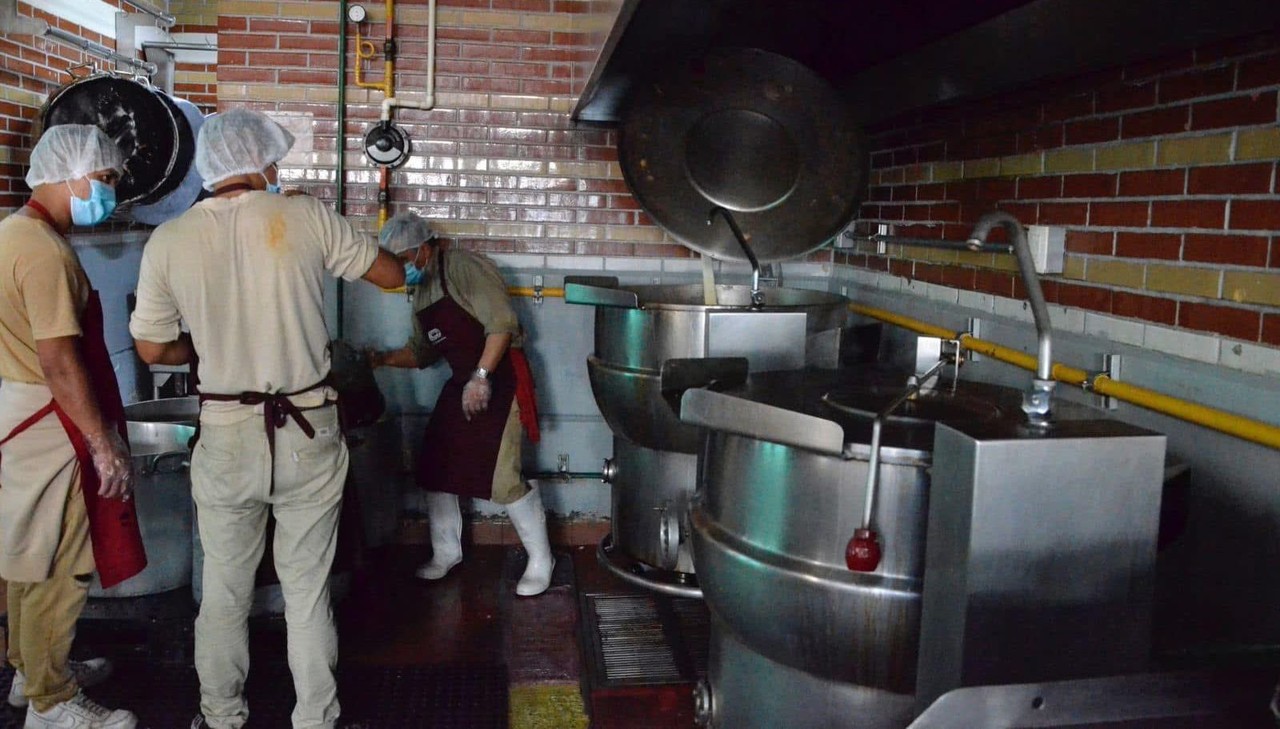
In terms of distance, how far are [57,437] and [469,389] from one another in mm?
1374

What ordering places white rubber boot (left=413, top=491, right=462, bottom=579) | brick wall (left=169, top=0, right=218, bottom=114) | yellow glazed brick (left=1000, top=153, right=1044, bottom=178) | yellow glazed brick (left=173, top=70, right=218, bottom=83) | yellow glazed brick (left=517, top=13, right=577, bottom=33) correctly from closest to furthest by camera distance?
yellow glazed brick (left=1000, top=153, right=1044, bottom=178), white rubber boot (left=413, top=491, right=462, bottom=579), yellow glazed brick (left=517, top=13, right=577, bottom=33), brick wall (left=169, top=0, right=218, bottom=114), yellow glazed brick (left=173, top=70, right=218, bottom=83)

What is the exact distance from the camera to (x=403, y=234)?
12.1 ft

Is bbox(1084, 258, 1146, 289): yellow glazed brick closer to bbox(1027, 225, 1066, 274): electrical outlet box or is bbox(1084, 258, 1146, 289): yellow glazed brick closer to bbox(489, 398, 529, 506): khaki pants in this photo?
bbox(1027, 225, 1066, 274): electrical outlet box

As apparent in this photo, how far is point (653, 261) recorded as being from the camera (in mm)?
4535

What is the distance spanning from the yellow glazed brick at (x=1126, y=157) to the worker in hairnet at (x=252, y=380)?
6.13 feet

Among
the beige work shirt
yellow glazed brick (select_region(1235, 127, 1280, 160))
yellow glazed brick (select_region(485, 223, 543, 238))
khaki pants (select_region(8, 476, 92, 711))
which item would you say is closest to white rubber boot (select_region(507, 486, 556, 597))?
the beige work shirt

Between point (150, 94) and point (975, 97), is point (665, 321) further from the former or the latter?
point (150, 94)

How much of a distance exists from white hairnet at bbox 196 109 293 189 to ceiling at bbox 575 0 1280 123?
3.05ft

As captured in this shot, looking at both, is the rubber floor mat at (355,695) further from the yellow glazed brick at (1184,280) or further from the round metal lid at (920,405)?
the yellow glazed brick at (1184,280)

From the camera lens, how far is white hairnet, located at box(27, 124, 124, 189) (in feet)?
9.02

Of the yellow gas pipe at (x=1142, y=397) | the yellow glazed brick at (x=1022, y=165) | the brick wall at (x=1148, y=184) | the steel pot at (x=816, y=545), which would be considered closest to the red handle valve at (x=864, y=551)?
the steel pot at (x=816, y=545)

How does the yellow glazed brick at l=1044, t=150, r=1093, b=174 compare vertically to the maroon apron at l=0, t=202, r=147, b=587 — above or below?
above

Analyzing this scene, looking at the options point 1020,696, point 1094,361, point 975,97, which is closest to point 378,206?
point 975,97

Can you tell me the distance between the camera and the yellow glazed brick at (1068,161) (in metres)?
2.36
